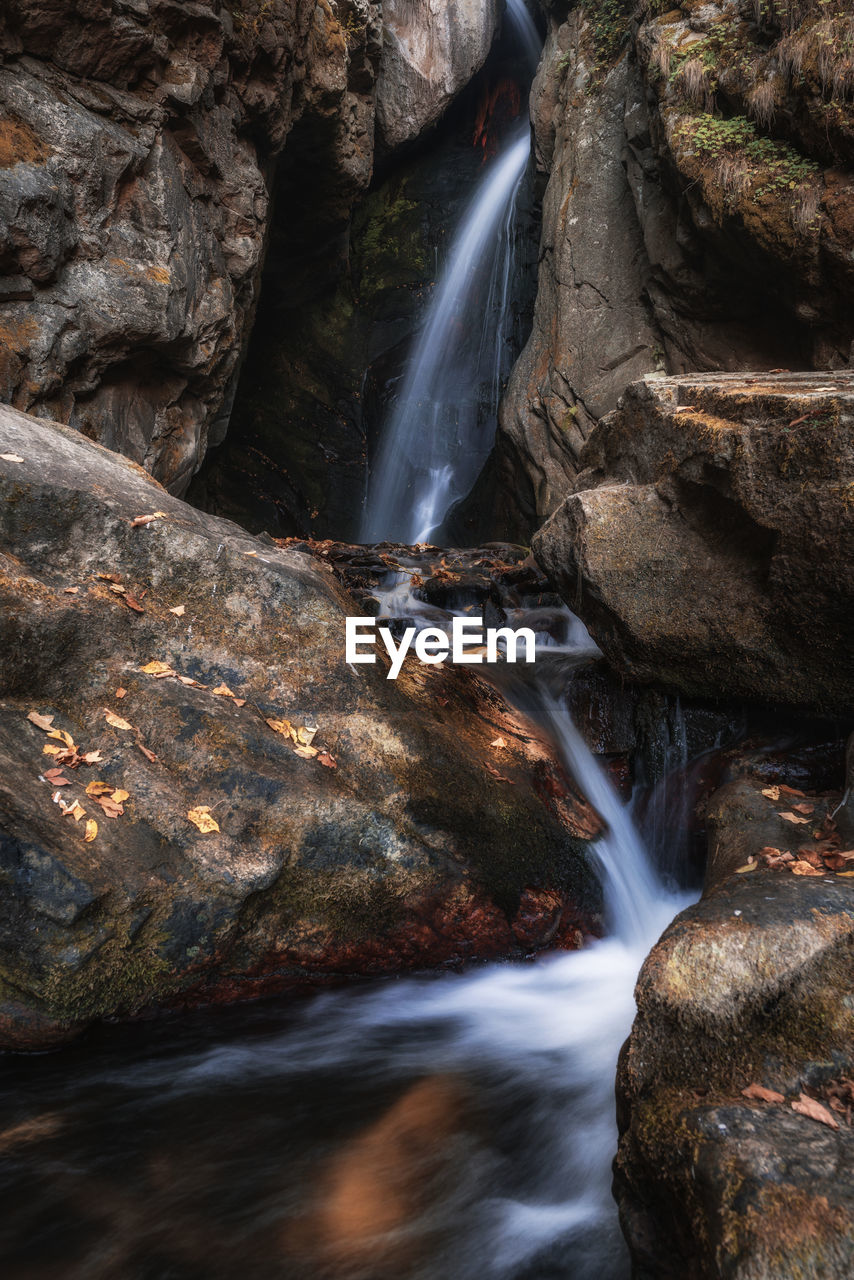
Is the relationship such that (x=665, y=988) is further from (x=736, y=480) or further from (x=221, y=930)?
(x=736, y=480)

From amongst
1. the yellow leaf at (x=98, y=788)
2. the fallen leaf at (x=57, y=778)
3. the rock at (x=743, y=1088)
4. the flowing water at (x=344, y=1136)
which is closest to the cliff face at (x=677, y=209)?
the flowing water at (x=344, y=1136)

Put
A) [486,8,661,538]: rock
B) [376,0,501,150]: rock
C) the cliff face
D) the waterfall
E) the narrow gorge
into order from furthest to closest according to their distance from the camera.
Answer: the waterfall, [376,0,501,150]: rock, [486,8,661,538]: rock, the cliff face, the narrow gorge

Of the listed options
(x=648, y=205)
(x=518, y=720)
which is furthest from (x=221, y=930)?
(x=648, y=205)

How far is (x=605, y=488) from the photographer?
561cm

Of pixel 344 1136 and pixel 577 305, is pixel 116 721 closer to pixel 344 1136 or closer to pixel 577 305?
pixel 344 1136

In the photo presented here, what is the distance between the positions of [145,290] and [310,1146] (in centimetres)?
787

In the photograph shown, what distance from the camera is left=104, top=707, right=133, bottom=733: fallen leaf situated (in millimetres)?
3703

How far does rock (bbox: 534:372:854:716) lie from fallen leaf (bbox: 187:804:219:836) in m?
2.94

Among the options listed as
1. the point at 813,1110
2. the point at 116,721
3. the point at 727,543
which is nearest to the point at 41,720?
the point at 116,721

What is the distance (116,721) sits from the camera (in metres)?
3.71

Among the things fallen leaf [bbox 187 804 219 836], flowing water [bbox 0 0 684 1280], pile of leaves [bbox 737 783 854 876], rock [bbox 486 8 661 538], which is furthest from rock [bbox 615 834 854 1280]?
rock [bbox 486 8 661 538]

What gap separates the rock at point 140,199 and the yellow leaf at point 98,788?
4843 mm

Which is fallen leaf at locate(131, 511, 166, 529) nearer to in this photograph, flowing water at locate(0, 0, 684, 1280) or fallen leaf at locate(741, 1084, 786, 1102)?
flowing water at locate(0, 0, 684, 1280)

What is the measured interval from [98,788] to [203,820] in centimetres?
48
